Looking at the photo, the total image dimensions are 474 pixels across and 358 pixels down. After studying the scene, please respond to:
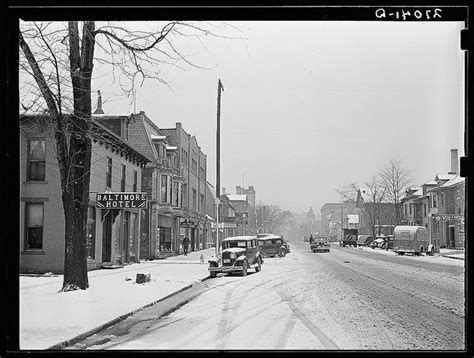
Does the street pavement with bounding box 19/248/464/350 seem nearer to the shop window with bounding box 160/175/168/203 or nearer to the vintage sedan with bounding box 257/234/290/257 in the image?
the shop window with bounding box 160/175/168/203

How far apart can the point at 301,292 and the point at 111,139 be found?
18.9 ft

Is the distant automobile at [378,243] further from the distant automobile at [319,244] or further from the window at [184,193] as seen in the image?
the window at [184,193]

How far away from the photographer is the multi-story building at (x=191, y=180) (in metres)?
8.52

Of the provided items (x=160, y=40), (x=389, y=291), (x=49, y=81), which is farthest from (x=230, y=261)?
(x=160, y=40)

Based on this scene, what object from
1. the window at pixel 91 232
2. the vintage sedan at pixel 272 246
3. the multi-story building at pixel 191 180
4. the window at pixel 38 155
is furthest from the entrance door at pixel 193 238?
the window at pixel 38 155

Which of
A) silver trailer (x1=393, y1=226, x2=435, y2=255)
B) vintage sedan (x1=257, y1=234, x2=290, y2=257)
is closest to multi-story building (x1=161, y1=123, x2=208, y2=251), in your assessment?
vintage sedan (x1=257, y1=234, x2=290, y2=257)

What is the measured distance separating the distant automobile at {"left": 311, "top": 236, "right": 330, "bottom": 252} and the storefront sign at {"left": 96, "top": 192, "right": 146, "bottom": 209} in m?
33.4

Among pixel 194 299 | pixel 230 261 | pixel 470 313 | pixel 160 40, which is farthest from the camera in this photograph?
pixel 230 261

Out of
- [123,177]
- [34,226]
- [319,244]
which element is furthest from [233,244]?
[319,244]

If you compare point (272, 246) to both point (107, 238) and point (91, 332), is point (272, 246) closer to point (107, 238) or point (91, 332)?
point (107, 238)

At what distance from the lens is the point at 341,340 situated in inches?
195

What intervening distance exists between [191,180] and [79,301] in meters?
10.3
